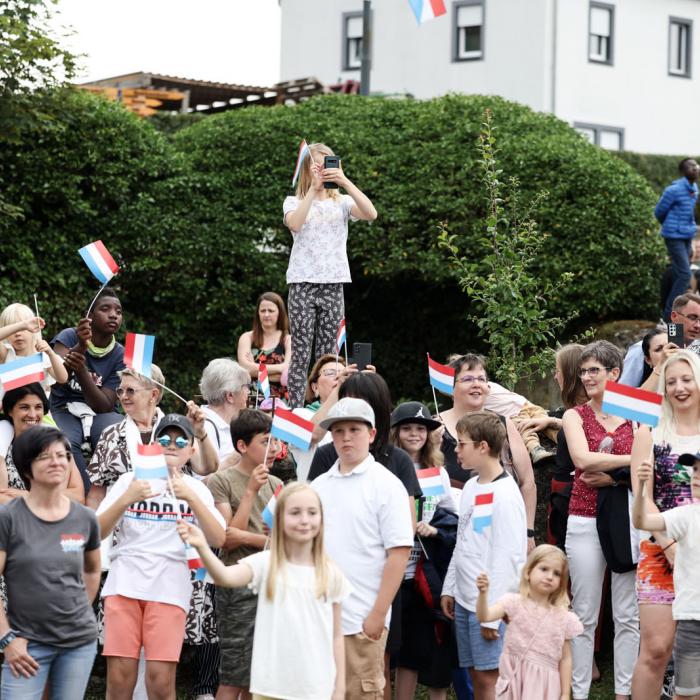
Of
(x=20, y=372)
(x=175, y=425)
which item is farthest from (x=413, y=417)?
(x=20, y=372)

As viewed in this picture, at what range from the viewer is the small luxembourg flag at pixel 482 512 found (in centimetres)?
650

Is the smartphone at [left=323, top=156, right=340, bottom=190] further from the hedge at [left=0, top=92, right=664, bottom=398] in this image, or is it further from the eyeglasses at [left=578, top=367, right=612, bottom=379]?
the hedge at [left=0, top=92, right=664, bottom=398]

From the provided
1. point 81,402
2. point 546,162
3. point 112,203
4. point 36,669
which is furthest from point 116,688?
point 546,162

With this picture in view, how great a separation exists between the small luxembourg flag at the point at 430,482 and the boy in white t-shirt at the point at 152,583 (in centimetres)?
113

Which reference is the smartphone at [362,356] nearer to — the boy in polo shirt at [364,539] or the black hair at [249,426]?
the black hair at [249,426]

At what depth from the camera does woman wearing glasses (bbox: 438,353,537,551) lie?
25.6ft

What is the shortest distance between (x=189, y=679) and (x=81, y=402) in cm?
190

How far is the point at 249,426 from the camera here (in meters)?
7.07

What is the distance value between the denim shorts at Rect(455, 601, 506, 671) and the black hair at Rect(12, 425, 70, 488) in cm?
236

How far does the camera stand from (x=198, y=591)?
745 centimetres

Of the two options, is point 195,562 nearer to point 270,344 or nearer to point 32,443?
point 32,443

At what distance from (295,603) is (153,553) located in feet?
4.33

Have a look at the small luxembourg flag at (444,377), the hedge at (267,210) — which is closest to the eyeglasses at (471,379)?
the small luxembourg flag at (444,377)

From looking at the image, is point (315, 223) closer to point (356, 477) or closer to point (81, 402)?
point (81, 402)
